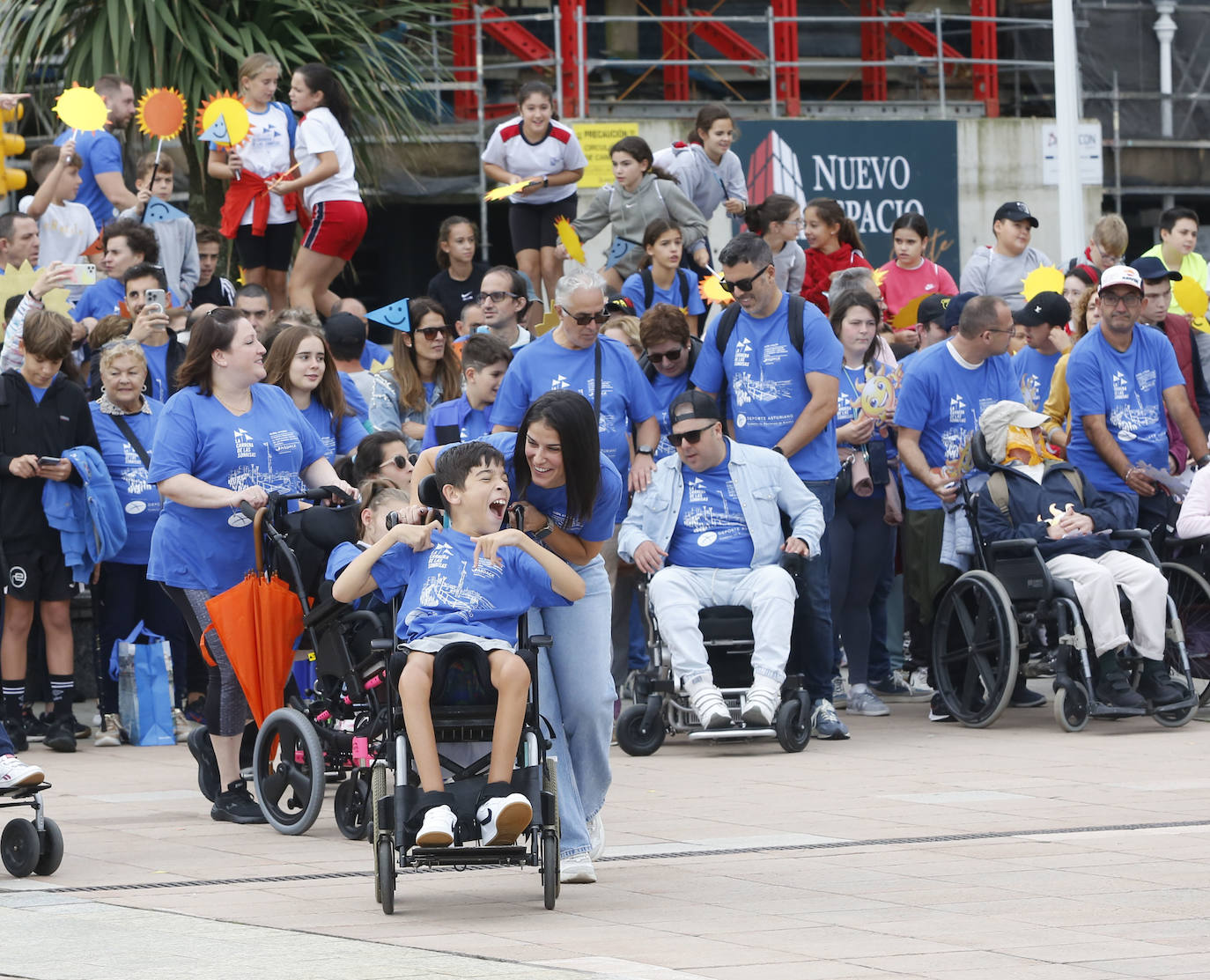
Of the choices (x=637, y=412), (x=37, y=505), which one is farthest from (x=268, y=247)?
(x=637, y=412)

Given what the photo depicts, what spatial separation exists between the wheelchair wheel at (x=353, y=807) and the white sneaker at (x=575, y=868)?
136 centimetres

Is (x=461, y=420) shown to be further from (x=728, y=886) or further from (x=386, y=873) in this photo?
(x=386, y=873)

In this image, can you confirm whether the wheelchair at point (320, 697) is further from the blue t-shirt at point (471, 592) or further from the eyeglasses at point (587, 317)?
the eyeglasses at point (587, 317)

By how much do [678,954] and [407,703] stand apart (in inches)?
50.4

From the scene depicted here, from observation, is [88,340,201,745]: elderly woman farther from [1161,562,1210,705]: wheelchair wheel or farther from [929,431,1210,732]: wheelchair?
[1161,562,1210,705]: wheelchair wheel

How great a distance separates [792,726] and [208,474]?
3161mm

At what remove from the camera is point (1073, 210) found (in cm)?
1734

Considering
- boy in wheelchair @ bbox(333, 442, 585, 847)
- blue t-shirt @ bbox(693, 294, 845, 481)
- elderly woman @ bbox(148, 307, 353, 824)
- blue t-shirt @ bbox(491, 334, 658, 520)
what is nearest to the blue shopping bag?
elderly woman @ bbox(148, 307, 353, 824)

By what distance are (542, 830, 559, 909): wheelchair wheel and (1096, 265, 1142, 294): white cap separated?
19.4 feet

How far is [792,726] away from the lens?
10219 millimetres

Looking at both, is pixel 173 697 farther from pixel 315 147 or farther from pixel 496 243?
pixel 496 243

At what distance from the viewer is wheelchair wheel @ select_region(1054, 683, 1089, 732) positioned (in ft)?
34.9

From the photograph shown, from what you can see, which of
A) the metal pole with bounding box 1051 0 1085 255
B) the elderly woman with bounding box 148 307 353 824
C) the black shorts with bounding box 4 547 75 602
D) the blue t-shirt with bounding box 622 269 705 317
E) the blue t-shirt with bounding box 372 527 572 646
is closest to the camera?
the blue t-shirt with bounding box 372 527 572 646

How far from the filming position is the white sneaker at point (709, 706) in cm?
1002
